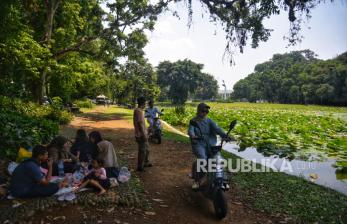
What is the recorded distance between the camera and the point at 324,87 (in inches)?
2461

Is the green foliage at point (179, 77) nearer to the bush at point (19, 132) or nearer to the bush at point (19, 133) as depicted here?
the bush at point (19, 132)

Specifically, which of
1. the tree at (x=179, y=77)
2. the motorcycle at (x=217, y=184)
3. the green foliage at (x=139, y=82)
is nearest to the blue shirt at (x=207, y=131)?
the motorcycle at (x=217, y=184)

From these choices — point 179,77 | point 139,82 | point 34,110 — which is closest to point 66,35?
point 34,110

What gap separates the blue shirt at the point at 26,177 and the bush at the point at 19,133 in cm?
227

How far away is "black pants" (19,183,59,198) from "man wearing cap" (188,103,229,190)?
2.77 m

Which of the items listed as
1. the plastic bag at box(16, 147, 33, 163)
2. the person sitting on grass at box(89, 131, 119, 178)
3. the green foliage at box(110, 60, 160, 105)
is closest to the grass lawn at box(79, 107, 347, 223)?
the person sitting on grass at box(89, 131, 119, 178)

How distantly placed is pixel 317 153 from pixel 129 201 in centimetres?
944

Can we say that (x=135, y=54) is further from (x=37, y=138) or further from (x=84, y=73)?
(x=37, y=138)

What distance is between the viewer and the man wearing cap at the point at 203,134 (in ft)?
19.3

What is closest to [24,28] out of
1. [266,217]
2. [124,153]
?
[124,153]

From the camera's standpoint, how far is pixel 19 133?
323 inches

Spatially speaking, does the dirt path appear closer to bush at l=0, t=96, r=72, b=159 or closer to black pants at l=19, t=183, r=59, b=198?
black pants at l=19, t=183, r=59, b=198

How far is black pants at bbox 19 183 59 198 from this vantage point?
17.9ft

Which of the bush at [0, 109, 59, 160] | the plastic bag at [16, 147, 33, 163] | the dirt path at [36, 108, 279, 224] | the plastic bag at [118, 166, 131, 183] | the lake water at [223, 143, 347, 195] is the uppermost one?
the bush at [0, 109, 59, 160]
